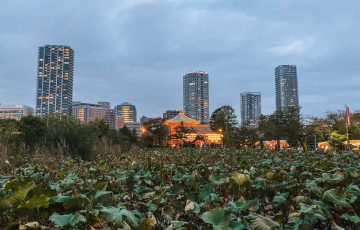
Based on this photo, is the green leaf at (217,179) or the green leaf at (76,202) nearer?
the green leaf at (76,202)

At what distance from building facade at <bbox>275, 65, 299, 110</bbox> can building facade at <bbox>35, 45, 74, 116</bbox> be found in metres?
92.5

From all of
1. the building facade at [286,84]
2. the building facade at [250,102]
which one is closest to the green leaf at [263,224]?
the building facade at [286,84]

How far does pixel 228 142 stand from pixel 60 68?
→ 416 ft

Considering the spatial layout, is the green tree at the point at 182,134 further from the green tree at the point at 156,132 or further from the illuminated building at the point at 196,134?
the green tree at the point at 156,132

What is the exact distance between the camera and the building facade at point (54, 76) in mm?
152125

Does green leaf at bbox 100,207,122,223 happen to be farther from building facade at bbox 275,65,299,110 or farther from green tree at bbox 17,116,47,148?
building facade at bbox 275,65,299,110

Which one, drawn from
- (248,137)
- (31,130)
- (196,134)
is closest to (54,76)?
(196,134)

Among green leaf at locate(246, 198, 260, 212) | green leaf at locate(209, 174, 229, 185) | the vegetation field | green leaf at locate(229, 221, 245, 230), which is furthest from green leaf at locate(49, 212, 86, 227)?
green leaf at locate(209, 174, 229, 185)

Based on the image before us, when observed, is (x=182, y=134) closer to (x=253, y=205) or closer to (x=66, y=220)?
(x=253, y=205)

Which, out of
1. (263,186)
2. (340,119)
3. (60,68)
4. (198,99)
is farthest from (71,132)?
(198,99)

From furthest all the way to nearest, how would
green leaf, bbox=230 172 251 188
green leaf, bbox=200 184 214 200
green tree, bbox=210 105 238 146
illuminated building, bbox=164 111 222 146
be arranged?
illuminated building, bbox=164 111 222 146 → green tree, bbox=210 105 238 146 → green leaf, bbox=230 172 251 188 → green leaf, bbox=200 184 214 200

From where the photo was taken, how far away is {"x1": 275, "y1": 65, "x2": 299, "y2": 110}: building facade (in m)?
A: 164

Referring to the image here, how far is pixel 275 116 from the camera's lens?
125ft

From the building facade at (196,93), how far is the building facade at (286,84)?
34.5 meters
